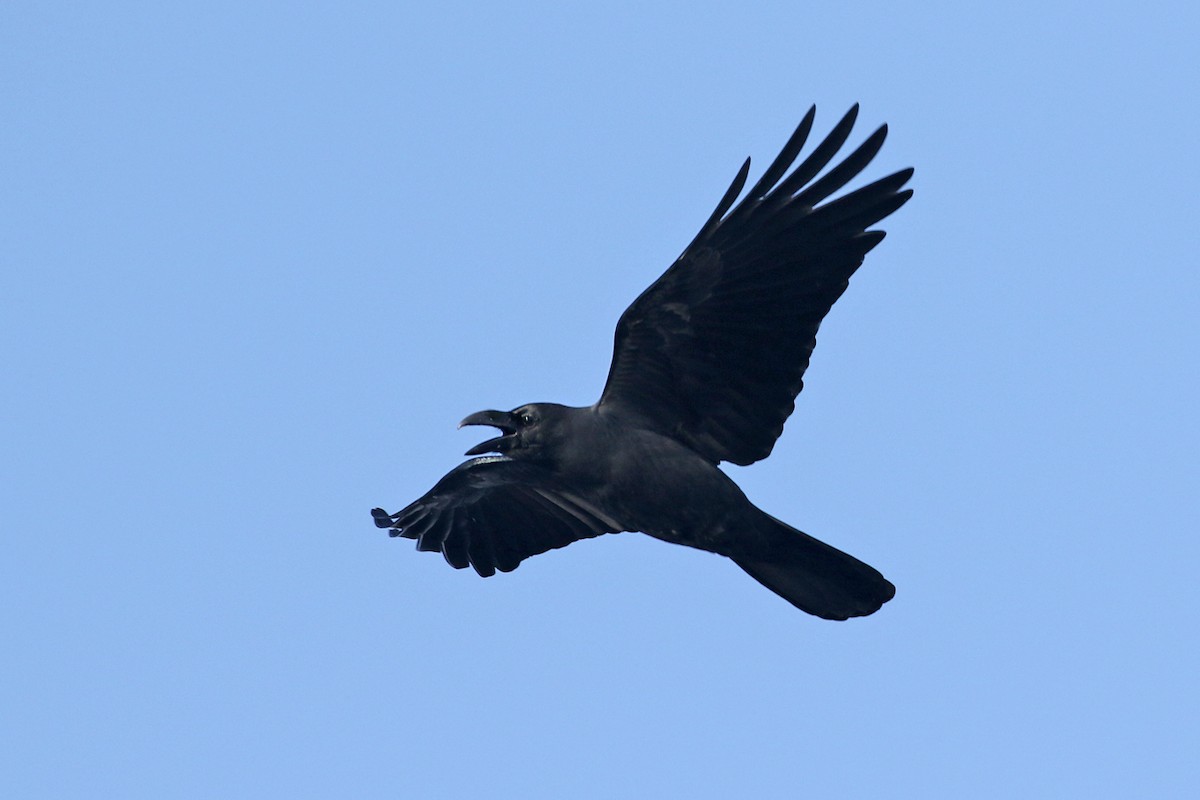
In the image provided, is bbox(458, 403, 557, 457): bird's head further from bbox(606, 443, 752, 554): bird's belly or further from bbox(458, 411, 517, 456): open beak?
bbox(606, 443, 752, 554): bird's belly

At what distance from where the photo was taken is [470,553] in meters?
13.5

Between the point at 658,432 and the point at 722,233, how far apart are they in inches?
55.1

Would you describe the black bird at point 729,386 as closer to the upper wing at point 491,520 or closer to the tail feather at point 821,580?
the tail feather at point 821,580

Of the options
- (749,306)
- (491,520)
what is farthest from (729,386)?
(491,520)

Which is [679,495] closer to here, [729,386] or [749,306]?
[729,386]

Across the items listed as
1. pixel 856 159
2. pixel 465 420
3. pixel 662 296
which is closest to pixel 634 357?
pixel 662 296

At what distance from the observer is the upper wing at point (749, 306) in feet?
37.4

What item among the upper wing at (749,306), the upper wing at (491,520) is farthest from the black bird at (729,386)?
the upper wing at (491,520)

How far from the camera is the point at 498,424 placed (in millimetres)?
11859

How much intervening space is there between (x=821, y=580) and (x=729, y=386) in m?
1.48

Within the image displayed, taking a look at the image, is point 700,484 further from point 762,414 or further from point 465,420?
point 465,420

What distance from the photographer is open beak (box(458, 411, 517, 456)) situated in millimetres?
11844

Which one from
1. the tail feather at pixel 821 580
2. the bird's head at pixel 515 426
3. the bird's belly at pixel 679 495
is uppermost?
the bird's head at pixel 515 426

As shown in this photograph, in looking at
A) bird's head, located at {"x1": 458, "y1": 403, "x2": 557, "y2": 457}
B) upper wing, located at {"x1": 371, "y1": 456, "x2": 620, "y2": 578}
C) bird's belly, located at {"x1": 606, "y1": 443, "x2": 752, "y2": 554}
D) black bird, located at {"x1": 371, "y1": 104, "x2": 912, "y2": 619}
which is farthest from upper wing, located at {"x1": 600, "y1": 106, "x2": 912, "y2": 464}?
upper wing, located at {"x1": 371, "y1": 456, "x2": 620, "y2": 578}
